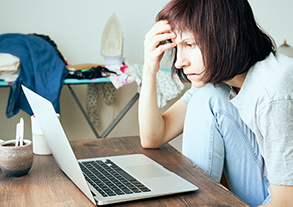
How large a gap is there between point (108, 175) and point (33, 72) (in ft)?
4.32

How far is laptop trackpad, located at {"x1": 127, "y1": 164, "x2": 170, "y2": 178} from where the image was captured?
2.14 ft

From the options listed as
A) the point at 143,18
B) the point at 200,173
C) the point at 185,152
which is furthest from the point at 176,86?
the point at 200,173

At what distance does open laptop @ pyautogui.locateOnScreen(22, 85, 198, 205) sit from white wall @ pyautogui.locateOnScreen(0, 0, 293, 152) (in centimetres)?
176

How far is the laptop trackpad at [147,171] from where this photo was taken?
653 millimetres

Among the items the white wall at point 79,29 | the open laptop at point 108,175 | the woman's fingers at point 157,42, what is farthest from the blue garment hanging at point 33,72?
the open laptop at point 108,175

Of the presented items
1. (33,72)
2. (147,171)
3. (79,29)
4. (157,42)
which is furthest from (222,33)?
(79,29)

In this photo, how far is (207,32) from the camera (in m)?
0.71

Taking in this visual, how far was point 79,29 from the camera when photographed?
2340 mm

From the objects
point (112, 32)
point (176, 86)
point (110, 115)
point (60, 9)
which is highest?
point (60, 9)

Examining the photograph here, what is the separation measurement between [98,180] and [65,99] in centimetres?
187

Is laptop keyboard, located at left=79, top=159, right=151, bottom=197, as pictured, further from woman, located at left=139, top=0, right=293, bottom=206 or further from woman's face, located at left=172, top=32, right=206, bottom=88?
woman's face, located at left=172, top=32, right=206, bottom=88

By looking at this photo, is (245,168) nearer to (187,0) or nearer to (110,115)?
(187,0)

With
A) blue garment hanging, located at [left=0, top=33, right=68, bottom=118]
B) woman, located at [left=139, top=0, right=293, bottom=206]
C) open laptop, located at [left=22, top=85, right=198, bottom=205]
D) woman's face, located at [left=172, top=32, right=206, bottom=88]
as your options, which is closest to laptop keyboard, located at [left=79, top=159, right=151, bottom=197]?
open laptop, located at [left=22, top=85, right=198, bottom=205]

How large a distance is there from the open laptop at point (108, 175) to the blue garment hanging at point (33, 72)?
1147 millimetres
